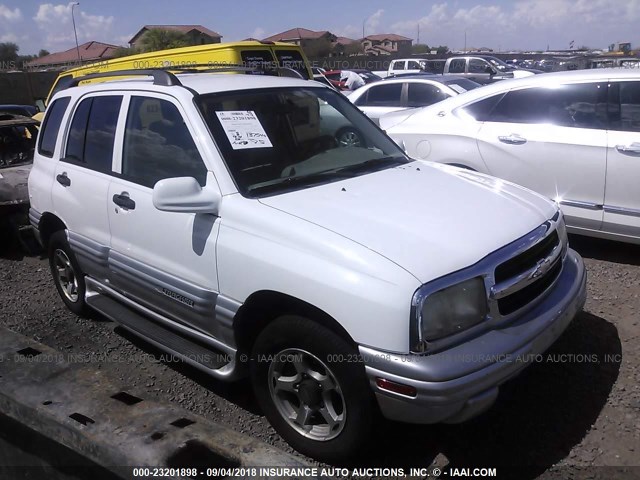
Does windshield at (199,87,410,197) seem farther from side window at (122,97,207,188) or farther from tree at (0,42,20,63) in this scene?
tree at (0,42,20,63)

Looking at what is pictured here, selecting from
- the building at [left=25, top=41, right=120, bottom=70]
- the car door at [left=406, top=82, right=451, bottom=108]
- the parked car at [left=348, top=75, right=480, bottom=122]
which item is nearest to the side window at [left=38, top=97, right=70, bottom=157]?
the parked car at [left=348, top=75, right=480, bottom=122]

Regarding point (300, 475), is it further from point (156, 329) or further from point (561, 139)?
point (561, 139)

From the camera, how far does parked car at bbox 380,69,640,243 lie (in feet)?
15.5

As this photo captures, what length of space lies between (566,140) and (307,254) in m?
3.35

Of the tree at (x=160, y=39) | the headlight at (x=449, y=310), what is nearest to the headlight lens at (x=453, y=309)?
the headlight at (x=449, y=310)

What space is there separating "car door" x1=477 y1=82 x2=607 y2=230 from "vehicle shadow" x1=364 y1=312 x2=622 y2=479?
5.75ft

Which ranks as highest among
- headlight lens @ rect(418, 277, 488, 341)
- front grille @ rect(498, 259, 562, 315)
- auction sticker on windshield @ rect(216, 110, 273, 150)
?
auction sticker on windshield @ rect(216, 110, 273, 150)

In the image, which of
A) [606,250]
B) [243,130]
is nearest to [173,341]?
[243,130]

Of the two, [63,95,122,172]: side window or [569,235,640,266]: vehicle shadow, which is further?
[569,235,640,266]: vehicle shadow

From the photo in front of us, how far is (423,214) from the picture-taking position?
2.86 metres

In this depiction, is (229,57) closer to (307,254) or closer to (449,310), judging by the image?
(307,254)

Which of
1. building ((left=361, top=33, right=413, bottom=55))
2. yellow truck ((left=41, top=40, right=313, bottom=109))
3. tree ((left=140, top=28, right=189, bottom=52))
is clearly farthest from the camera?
building ((left=361, top=33, right=413, bottom=55))

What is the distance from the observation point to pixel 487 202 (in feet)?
10.2

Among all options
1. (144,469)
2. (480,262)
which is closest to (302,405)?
(144,469)
